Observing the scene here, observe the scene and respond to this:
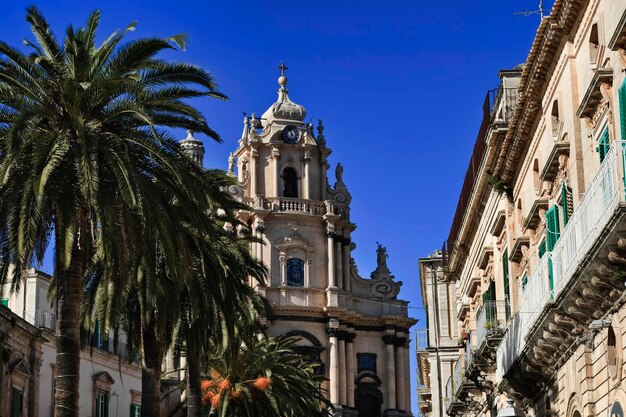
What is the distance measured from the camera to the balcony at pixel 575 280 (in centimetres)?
2200

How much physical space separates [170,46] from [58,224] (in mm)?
4561

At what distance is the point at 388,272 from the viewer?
94625mm

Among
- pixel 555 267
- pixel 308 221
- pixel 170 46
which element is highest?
pixel 308 221

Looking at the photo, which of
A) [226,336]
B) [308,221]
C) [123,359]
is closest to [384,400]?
[308,221]

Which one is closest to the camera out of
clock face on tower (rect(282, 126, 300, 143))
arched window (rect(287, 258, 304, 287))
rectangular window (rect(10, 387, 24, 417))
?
rectangular window (rect(10, 387, 24, 417))

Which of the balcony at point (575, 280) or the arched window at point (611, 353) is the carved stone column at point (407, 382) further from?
the arched window at point (611, 353)

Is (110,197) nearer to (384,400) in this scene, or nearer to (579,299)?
(579,299)

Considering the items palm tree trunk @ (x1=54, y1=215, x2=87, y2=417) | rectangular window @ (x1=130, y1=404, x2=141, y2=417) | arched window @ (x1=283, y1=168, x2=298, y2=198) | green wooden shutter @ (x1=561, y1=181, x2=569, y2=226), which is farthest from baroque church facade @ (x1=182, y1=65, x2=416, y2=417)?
palm tree trunk @ (x1=54, y1=215, x2=87, y2=417)

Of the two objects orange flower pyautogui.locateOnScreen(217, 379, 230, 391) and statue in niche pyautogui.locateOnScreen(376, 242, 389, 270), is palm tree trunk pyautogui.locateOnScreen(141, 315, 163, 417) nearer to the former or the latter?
orange flower pyautogui.locateOnScreen(217, 379, 230, 391)

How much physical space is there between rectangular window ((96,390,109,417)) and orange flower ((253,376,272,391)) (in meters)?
17.6

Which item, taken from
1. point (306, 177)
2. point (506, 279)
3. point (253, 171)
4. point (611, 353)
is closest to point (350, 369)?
point (306, 177)

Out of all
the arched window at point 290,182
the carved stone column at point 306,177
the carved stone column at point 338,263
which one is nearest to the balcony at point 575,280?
the carved stone column at point 338,263

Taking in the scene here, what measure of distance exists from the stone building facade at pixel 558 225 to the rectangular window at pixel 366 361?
47174 mm

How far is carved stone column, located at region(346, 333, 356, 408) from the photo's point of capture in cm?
8950
